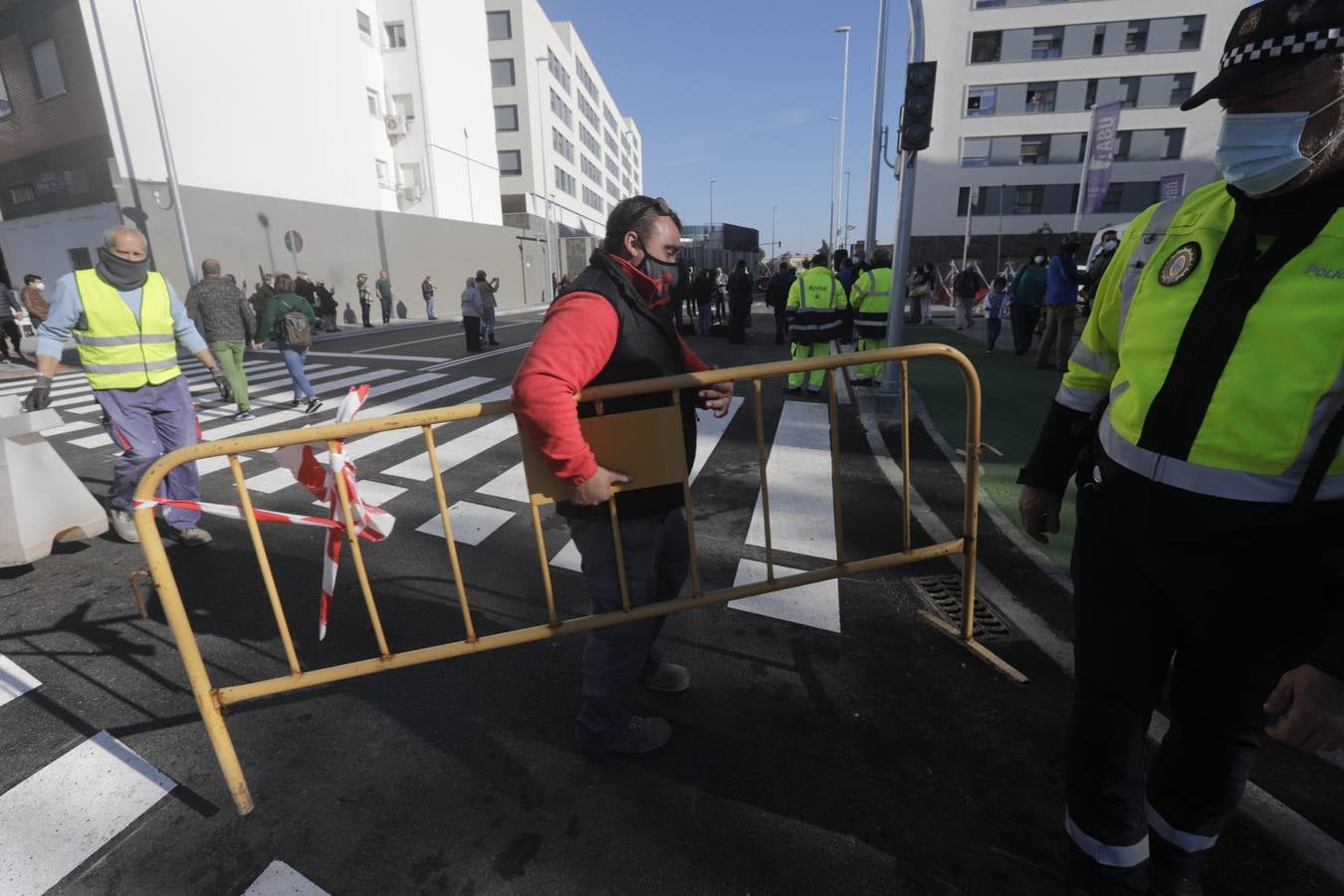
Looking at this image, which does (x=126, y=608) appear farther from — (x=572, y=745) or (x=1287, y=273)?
(x=1287, y=273)

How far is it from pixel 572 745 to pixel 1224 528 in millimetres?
2196

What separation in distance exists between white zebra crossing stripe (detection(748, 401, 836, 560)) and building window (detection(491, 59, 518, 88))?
1769 inches

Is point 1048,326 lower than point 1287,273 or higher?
lower

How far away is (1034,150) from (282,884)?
49409 mm

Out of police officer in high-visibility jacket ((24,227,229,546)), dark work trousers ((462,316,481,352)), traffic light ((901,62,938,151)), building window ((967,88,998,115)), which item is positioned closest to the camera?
police officer in high-visibility jacket ((24,227,229,546))

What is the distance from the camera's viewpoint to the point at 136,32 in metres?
16.9

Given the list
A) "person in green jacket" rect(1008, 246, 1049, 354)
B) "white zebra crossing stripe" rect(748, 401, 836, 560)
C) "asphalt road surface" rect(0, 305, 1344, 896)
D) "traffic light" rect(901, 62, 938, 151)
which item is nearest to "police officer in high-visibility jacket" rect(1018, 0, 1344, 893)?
"asphalt road surface" rect(0, 305, 1344, 896)

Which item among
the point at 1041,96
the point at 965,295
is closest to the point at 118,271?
the point at 965,295

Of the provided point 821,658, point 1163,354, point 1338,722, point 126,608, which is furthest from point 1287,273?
point 126,608

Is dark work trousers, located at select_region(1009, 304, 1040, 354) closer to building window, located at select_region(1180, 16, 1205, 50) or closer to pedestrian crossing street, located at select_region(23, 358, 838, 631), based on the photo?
pedestrian crossing street, located at select_region(23, 358, 838, 631)

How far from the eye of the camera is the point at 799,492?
17.9ft

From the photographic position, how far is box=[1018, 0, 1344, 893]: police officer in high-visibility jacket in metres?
1.33

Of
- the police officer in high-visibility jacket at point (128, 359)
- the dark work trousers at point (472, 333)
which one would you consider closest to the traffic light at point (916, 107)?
the police officer in high-visibility jacket at point (128, 359)

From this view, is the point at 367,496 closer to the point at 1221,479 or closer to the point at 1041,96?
the point at 1221,479
